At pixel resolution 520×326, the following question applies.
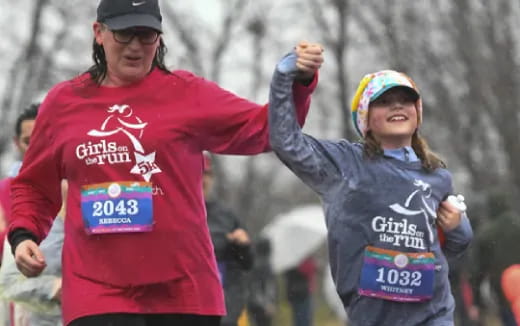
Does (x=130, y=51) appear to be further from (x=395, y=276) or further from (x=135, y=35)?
(x=395, y=276)

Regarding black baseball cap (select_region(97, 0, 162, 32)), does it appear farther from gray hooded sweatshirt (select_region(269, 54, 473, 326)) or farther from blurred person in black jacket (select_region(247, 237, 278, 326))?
blurred person in black jacket (select_region(247, 237, 278, 326))

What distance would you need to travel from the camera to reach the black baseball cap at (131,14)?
5.07 m

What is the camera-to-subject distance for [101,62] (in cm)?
534

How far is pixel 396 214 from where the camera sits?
5395 mm

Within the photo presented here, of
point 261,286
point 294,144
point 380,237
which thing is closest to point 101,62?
point 294,144

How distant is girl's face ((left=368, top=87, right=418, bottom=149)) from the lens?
5.55 metres

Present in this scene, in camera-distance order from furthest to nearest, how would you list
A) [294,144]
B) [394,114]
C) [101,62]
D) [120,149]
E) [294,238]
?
[294,238] < [394,114] < [101,62] < [294,144] < [120,149]

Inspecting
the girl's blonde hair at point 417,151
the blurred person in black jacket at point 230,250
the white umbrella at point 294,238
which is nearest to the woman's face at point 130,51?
the girl's blonde hair at point 417,151

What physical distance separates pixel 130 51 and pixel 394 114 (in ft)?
4.04

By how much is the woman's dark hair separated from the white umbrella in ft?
52.4

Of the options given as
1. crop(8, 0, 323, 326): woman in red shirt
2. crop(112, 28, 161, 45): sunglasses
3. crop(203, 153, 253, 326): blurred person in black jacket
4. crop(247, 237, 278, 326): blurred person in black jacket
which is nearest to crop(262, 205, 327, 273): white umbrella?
crop(247, 237, 278, 326): blurred person in black jacket

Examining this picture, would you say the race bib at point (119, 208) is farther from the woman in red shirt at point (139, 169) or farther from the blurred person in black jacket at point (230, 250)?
the blurred person in black jacket at point (230, 250)

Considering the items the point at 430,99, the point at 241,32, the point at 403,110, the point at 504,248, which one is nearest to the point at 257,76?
the point at 241,32

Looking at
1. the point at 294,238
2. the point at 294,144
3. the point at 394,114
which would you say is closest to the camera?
the point at 294,144
